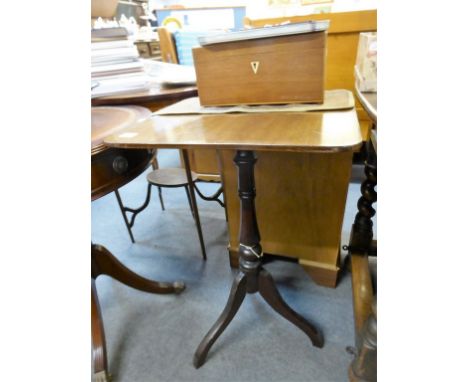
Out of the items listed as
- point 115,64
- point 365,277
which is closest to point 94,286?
point 365,277

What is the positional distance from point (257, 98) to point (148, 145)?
37 centimetres

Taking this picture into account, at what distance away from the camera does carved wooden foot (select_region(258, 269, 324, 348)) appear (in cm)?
98

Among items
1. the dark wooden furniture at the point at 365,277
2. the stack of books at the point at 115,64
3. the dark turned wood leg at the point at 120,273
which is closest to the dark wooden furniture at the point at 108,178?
the dark turned wood leg at the point at 120,273

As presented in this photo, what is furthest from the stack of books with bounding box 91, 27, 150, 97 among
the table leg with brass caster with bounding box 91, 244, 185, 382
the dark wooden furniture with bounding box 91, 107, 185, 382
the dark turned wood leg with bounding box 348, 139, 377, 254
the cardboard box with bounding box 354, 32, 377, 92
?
the dark turned wood leg with bounding box 348, 139, 377, 254

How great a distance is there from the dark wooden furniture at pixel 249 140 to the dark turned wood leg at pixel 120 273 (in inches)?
14.1

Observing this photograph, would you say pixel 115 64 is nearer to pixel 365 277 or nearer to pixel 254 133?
pixel 254 133

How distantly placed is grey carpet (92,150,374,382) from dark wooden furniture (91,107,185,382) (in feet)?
0.21

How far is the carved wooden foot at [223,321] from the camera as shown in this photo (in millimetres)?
960

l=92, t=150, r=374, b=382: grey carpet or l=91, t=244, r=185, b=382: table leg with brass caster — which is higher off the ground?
l=91, t=244, r=185, b=382: table leg with brass caster

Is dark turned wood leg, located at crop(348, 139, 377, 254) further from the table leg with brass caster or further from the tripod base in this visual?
the table leg with brass caster

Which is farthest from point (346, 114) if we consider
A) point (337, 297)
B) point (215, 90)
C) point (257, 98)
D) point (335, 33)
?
point (335, 33)

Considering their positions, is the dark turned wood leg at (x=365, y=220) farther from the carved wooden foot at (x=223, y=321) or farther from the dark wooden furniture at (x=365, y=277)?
the carved wooden foot at (x=223, y=321)
